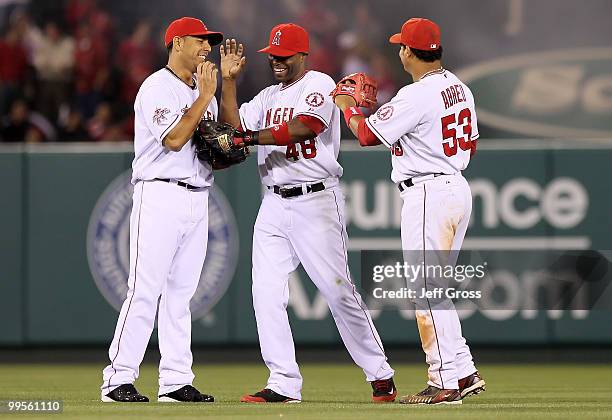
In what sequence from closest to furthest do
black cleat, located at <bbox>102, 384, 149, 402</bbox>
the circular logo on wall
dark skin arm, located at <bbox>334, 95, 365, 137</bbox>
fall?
1. black cleat, located at <bbox>102, 384, 149, 402</bbox>
2. dark skin arm, located at <bbox>334, 95, 365, 137</bbox>
3. the circular logo on wall

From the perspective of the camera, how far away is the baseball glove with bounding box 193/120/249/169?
6129 millimetres

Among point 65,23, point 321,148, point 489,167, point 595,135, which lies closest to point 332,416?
point 321,148

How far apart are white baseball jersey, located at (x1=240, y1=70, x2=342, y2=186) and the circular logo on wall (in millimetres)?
2915

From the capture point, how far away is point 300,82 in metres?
6.42

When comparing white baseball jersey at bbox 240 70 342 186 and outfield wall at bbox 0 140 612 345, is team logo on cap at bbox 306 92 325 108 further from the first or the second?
outfield wall at bbox 0 140 612 345

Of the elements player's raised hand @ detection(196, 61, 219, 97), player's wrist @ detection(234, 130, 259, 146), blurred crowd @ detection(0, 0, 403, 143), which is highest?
blurred crowd @ detection(0, 0, 403, 143)

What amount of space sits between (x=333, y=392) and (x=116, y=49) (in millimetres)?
6403

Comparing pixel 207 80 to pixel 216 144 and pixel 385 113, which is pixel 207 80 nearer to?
pixel 216 144

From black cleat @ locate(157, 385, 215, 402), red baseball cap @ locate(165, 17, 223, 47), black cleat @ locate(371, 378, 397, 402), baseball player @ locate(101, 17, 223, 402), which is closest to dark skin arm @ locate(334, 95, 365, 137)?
baseball player @ locate(101, 17, 223, 402)

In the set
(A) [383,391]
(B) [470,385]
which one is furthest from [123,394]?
(B) [470,385]

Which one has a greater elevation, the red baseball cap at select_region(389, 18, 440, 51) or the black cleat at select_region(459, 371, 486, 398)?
the red baseball cap at select_region(389, 18, 440, 51)

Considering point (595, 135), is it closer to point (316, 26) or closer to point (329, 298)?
point (316, 26)

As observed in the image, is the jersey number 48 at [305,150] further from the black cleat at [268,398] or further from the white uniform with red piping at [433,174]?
the black cleat at [268,398]

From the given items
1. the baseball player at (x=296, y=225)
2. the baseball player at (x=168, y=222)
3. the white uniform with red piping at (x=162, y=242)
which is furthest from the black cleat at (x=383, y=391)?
the white uniform with red piping at (x=162, y=242)
